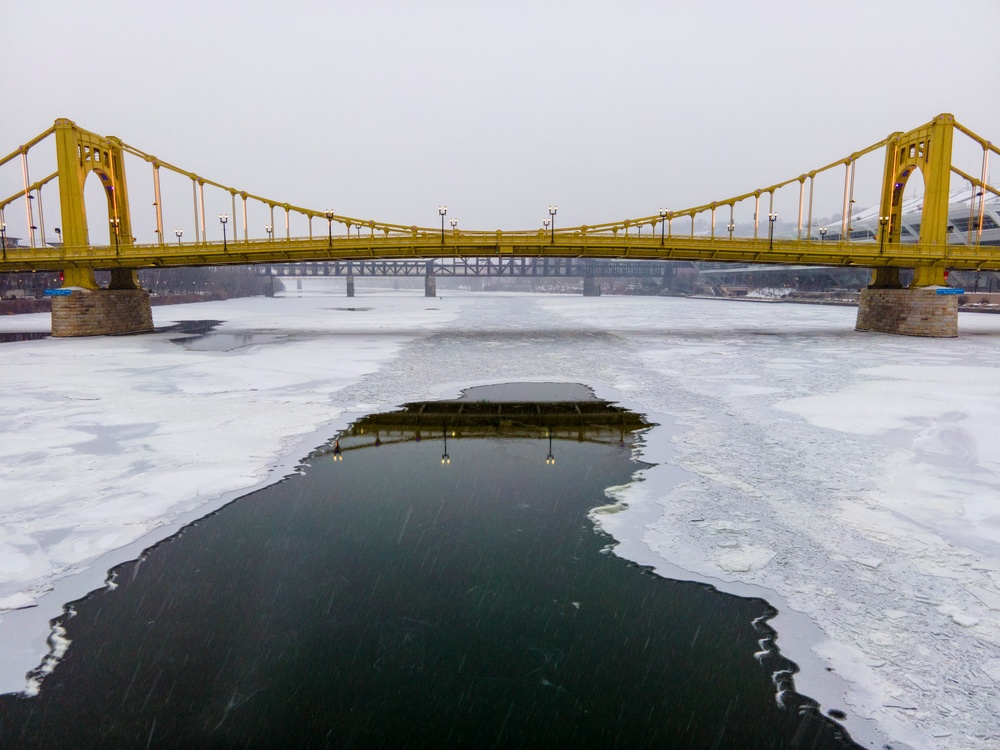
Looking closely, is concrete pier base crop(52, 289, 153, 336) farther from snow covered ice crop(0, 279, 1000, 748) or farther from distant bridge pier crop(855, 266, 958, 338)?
distant bridge pier crop(855, 266, 958, 338)

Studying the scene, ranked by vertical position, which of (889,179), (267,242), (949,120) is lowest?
(267,242)

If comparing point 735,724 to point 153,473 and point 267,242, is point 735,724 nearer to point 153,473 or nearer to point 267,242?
point 153,473

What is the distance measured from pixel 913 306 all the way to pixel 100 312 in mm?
52880

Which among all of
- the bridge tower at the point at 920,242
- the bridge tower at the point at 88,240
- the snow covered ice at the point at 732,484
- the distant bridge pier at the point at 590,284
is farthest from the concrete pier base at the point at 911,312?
the distant bridge pier at the point at 590,284

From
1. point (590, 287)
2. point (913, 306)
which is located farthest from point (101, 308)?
point (590, 287)

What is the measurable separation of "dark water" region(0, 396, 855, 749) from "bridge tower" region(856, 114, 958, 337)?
39.4 meters

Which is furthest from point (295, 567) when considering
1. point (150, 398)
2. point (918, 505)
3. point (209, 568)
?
point (150, 398)

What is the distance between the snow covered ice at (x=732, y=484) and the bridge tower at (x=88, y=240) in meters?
17.8

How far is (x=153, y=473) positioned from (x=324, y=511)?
369 centimetres

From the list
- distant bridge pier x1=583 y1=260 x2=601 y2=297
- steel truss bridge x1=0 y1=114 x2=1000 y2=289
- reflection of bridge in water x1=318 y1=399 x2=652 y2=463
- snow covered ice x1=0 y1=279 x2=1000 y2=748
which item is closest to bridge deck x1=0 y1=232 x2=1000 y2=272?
steel truss bridge x1=0 y1=114 x2=1000 y2=289

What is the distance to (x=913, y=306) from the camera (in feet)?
128

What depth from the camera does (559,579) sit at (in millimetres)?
6816

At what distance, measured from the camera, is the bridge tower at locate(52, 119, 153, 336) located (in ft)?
132

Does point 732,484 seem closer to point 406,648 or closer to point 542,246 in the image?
point 406,648
